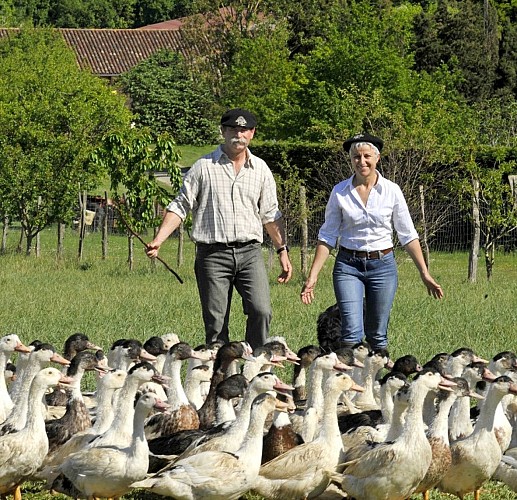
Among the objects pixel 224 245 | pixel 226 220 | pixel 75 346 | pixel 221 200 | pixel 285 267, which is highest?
pixel 221 200

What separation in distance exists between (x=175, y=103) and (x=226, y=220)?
49.9 m

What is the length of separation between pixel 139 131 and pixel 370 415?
64.8ft

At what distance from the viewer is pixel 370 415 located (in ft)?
32.7

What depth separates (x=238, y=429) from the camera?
875 centimetres

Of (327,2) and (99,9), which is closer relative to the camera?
(327,2)

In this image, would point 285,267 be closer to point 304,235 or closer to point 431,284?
point 431,284

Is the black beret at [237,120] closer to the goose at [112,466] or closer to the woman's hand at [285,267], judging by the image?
the woman's hand at [285,267]

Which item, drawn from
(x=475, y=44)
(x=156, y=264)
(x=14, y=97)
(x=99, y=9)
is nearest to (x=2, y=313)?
→ (x=156, y=264)

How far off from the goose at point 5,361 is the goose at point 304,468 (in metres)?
2.32

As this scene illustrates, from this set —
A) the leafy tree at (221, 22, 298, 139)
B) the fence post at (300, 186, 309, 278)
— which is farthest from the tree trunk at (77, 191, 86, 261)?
the leafy tree at (221, 22, 298, 139)

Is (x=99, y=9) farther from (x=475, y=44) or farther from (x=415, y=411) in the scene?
(x=415, y=411)

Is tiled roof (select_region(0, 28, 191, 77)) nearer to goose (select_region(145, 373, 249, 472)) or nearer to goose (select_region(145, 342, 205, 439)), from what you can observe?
goose (select_region(145, 342, 205, 439))

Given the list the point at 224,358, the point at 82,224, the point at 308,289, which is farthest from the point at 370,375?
the point at 82,224

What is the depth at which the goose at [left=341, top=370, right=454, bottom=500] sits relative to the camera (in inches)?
330
